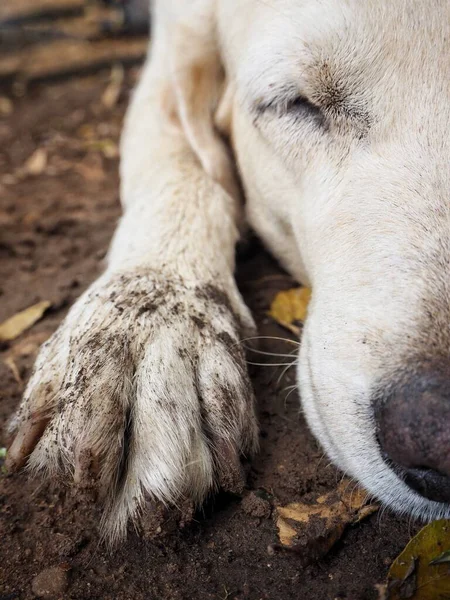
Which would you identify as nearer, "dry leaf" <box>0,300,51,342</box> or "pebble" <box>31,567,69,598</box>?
"pebble" <box>31,567,69,598</box>

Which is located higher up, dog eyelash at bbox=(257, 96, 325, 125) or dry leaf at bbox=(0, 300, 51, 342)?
dog eyelash at bbox=(257, 96, 325, 125)

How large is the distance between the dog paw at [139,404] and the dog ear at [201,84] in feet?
3.07

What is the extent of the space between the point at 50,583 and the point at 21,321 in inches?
44.8

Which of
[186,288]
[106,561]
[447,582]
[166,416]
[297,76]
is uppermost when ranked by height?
[297,76]

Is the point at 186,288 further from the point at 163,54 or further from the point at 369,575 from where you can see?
the point at 163,54

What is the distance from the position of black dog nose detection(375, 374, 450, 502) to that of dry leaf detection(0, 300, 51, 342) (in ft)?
4.78

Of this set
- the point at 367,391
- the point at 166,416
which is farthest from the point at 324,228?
the point at 166,416

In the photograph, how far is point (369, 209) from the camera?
68.9 inches

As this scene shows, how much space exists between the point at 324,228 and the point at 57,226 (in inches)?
63.5

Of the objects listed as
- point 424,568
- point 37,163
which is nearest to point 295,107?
point 424,568

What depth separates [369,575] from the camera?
1.51 m

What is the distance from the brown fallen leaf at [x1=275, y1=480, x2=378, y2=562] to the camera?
5.07ft

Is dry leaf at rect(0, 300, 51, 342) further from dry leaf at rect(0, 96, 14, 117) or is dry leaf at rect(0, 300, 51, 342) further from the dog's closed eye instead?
dry leaf at rect(0, 96, 14, 117)

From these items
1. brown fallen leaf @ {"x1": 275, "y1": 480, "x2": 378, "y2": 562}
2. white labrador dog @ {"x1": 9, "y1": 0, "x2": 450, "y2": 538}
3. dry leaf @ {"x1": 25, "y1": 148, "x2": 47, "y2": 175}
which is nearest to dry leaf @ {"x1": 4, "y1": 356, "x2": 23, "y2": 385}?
white labrador dog @ {"x1": 9, "y1": 0, "x2": 450, "y2": 538}
